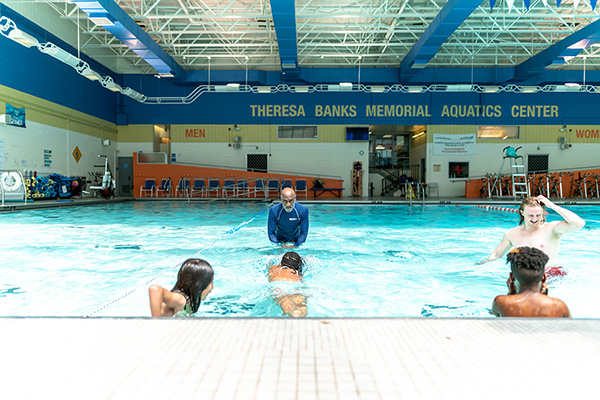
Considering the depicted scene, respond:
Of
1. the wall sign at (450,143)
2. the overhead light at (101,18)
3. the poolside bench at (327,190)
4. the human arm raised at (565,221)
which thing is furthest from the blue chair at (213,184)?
the human arm raised at (565,221)

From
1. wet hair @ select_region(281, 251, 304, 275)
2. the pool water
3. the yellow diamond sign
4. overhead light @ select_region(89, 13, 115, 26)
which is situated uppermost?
overhead light @ select_region(89, 13, 115, 26)

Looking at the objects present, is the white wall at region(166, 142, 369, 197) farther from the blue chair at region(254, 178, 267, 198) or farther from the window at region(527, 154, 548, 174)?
the window at region(527, 154, 548, 174)

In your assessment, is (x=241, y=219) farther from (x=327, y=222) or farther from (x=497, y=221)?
(x=497, y=221)

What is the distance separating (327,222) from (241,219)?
211 cm

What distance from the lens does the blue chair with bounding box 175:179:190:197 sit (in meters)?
17.2

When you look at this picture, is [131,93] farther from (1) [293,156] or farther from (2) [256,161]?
(1) [293,156]

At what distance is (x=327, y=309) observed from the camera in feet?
11.5

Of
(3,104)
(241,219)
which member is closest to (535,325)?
(241,219)

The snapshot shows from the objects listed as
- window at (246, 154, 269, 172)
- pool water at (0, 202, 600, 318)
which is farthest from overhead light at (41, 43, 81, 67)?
window at (246, 154, 269, 172)

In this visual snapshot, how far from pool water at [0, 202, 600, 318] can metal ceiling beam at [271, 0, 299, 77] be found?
5465mm

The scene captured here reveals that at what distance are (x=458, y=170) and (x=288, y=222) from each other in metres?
15.4

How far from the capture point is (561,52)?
13.6 m

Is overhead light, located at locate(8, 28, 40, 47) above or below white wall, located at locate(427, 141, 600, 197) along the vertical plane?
above

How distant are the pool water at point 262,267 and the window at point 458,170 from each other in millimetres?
10267
